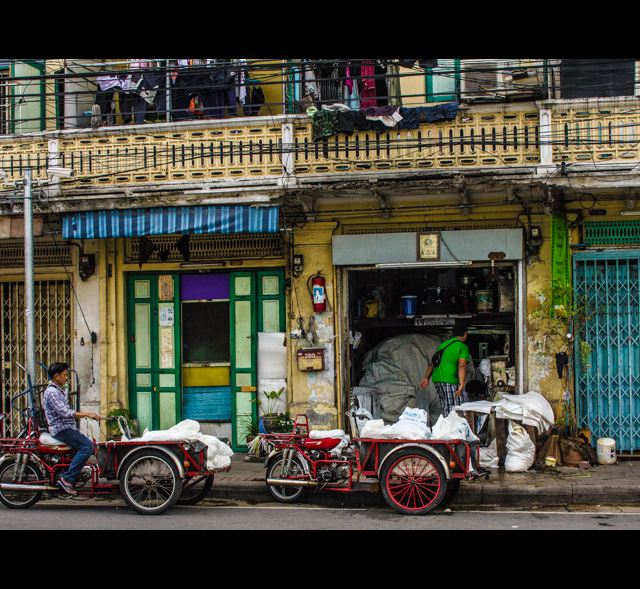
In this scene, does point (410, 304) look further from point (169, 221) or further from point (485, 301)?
point (169, 221)

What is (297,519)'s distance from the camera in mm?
9039

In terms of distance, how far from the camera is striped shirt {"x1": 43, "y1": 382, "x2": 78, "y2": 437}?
945cm

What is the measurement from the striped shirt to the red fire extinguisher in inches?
179

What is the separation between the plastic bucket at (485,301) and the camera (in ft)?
42.3

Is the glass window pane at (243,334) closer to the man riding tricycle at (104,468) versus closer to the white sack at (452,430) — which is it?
the man riding tricycle at (104,468)

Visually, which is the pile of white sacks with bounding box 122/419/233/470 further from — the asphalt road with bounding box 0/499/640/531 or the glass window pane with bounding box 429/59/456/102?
the glass window pane with bounding box 429/59/456/102

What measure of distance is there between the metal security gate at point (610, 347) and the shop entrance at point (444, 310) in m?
0.96

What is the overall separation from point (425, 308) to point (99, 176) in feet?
17.8

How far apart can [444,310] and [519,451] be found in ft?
8.93

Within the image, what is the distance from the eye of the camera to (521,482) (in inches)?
416

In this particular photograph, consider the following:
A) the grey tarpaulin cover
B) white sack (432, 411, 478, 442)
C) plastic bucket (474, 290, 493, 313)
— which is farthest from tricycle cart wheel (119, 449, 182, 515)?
plastic bucket (474, 290, 493, 313)

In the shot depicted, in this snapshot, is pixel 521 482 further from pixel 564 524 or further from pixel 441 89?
pixel 441 89

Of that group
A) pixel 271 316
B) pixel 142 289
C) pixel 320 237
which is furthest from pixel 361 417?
pixel 142 289

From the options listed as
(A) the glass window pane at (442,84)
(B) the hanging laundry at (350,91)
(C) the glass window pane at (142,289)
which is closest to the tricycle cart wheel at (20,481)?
(C) the glass window pane at (142,289)
